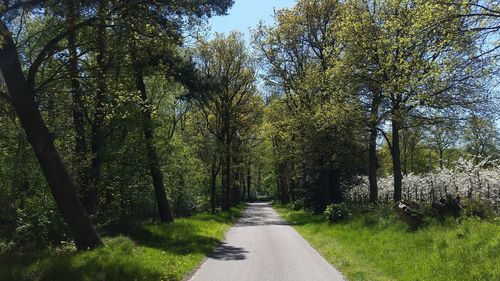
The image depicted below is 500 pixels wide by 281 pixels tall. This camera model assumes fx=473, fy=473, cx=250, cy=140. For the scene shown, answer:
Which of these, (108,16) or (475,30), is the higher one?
(108,16)

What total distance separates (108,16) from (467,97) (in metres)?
15.3

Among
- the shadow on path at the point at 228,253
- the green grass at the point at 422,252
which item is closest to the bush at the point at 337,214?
the green grass at the point at 422,252

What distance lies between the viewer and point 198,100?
68.1 feet

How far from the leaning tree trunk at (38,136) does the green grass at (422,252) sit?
704 cm

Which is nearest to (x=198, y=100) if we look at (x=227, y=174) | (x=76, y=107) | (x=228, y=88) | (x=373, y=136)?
(x=76, y=107)

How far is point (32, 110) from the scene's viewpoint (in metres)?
11.8

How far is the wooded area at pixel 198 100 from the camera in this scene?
1207 centimetres

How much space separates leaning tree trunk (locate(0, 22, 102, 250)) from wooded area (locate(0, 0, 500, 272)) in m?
0.03

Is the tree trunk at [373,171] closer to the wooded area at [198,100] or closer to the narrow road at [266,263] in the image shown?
the wooded area at [198,100]

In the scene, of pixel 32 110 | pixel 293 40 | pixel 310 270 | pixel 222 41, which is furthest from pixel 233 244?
pixel 222 41

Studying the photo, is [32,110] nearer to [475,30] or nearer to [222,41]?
[475,30]

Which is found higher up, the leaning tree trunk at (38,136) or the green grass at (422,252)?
the leaning tree trunk at (38,136)

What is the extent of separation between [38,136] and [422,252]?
9878mm

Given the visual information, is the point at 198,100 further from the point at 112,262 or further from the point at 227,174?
the point at 227,174
